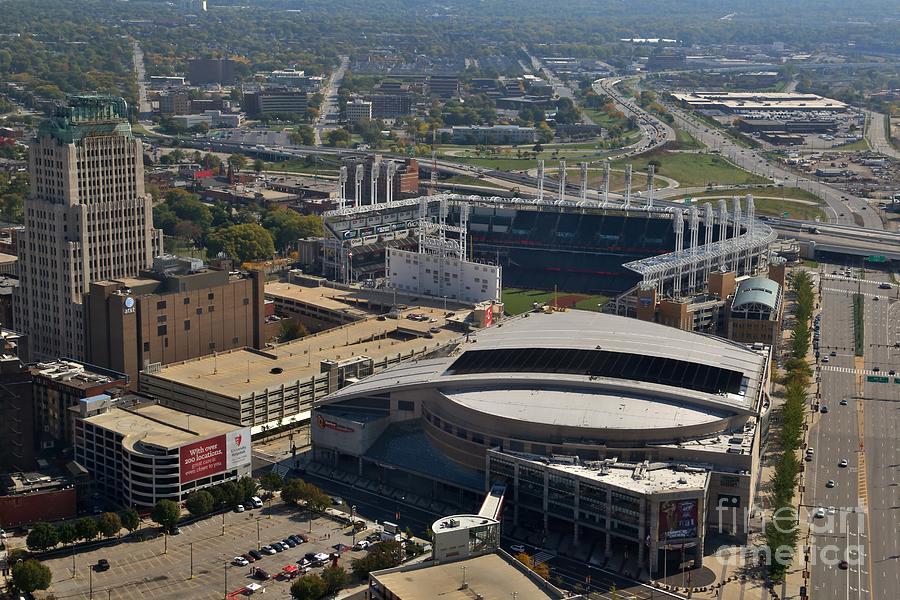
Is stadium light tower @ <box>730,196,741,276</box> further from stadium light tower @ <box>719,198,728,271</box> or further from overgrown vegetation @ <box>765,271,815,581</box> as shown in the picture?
overgrown vegetation @ <box>765,271,815,581</box>

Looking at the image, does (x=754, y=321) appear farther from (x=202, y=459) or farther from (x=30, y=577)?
(x=30, y=577)

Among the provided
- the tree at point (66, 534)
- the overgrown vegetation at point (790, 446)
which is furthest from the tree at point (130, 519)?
A: the overgrown vegetation at point (790, 446)

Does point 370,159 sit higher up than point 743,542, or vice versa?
point 370,159

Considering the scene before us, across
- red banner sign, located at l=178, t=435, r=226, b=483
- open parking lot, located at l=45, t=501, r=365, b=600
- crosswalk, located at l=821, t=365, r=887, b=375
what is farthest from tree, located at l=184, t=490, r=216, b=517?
crosswalk, located at l=821, t=365, r=887, b=375

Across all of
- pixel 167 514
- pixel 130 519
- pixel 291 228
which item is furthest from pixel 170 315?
pixel 291 228

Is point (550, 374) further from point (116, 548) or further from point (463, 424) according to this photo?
point (116, 548)

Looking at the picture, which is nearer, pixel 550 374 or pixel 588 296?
pixel 550 374

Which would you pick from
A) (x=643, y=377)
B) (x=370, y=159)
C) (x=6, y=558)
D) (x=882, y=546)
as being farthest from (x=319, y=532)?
(x=370, y=159)
